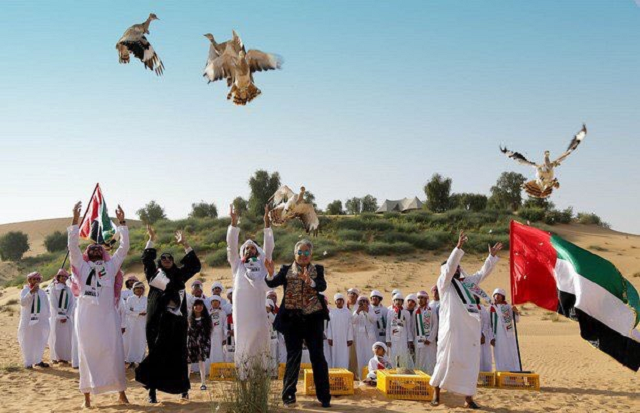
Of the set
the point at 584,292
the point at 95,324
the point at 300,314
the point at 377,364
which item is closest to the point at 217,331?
the point at 377,364

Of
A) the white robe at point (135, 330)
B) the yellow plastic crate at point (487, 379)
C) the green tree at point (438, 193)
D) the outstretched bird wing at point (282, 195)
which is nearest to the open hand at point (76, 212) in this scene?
the outstretched bird wing at point (282, 195)

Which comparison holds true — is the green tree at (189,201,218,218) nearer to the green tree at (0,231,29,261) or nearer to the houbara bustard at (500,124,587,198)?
the green tree at (0,231,29,261)

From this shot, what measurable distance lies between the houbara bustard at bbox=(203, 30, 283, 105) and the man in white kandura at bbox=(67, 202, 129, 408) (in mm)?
2712

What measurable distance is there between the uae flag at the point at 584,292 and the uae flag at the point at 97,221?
29.4 ft

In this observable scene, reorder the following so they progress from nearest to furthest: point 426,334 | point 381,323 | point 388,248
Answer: point 426,334, point 381,323, point 388,248

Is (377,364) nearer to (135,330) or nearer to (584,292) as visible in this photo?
(584,292)

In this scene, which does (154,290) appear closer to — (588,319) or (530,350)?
(588,319)

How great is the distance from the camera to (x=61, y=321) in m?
13.1

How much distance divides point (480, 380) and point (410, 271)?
19761 mm

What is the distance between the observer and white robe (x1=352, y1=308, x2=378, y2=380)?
11812 mm

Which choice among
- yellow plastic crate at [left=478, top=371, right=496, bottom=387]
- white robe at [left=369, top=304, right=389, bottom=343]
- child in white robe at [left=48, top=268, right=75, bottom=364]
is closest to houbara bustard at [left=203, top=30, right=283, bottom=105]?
white robe at [left=369, top=304, right=389, bottom=343]

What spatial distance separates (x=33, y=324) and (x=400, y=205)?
45.7 m

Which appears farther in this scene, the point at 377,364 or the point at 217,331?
the point at 217,331

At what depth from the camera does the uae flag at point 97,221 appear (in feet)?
45.1
